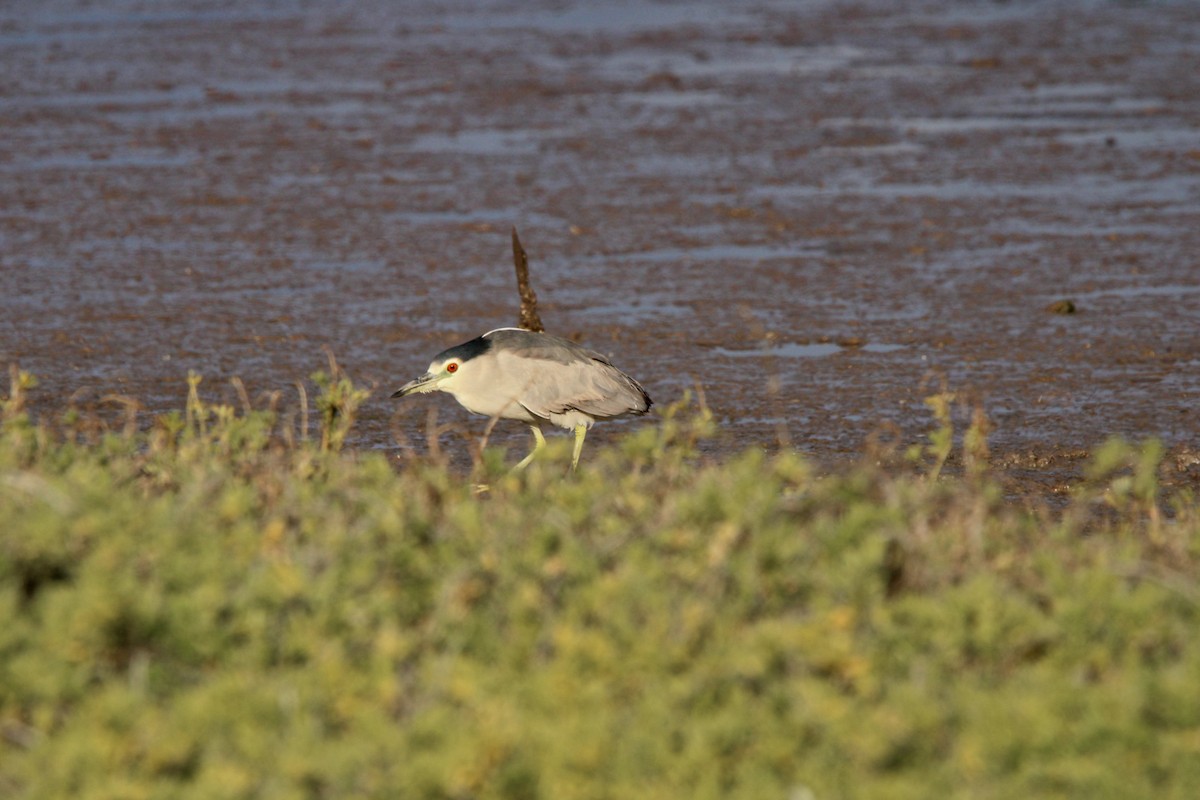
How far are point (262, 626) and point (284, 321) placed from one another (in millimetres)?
6288

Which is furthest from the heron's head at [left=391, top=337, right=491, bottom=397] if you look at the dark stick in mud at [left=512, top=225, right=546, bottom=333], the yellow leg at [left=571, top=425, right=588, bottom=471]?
the yellow leg at [left=571, top=425, right=588, bottom=471]

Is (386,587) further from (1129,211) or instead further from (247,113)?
(247,113)

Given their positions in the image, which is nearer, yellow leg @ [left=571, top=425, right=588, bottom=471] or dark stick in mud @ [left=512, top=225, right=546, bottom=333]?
dark stick in mud @ [left=512, top=225, right=546, bottom=333]

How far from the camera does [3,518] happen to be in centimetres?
371

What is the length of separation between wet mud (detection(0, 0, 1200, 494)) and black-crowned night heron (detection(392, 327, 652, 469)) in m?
0.58

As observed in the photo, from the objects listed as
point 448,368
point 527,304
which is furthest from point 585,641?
point 527,304

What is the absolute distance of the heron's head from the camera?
7043 mm

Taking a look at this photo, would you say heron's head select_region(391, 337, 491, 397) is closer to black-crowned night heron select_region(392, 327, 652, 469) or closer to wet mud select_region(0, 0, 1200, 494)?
black-crowned night heron select_region(392, 327, 652, 469)

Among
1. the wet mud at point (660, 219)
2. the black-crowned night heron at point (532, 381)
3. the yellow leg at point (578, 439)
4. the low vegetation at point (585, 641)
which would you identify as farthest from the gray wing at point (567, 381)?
the low vegetation at point (585, 641)

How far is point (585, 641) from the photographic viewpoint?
129 inches

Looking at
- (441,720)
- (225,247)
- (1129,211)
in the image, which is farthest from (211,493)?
(1129,211)

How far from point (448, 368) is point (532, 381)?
1.09 ft

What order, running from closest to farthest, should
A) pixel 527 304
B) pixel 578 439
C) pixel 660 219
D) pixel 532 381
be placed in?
1. pixel 532 381
2. pixel 578 439
3. pixel 527 304
4. pixel 660 219

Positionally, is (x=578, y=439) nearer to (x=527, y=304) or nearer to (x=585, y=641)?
(x=527, y=304)
